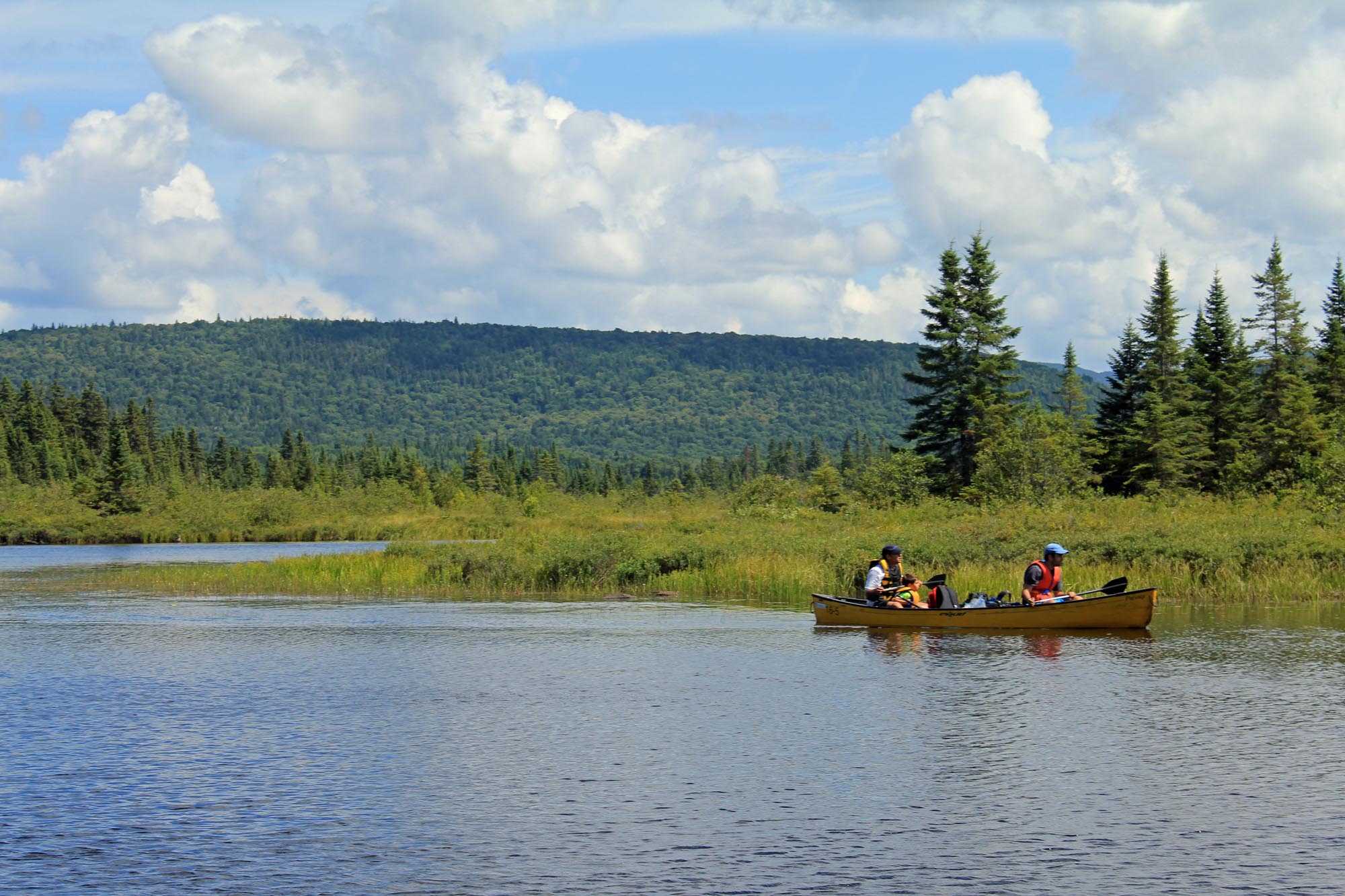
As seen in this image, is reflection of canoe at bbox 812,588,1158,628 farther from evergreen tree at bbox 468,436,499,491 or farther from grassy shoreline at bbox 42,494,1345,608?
evergreen tree at bbox 468,436,499,491

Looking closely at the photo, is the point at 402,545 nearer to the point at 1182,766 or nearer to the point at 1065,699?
the point at 1065,699

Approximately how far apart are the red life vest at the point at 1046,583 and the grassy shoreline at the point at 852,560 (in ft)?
13.8

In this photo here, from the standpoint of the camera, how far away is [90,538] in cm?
9188

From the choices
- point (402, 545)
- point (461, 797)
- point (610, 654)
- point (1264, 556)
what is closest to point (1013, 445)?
point (1264, 556)

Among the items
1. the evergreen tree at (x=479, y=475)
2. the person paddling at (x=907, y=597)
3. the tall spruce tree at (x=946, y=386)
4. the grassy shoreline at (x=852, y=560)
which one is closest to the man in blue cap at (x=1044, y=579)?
the person paddling at (x=907, y=597)

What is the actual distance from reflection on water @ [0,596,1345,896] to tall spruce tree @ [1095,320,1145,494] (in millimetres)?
40998

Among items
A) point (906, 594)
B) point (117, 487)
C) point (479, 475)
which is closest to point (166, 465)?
point (479, 475)

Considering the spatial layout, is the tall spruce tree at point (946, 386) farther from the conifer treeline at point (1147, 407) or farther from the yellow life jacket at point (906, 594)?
the yellow life jacket at point (906, 594)

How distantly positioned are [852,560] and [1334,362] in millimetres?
45195

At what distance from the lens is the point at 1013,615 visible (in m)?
28.9

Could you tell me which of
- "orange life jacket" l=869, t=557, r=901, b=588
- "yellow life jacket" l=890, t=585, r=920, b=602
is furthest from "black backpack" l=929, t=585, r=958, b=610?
"orange life jacket" l=869, t=557, r=901, b=588

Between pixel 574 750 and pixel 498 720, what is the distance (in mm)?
2617

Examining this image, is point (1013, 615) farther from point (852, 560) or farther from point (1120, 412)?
point (1120, 412)

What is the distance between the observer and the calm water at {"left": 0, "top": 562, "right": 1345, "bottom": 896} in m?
12.4
